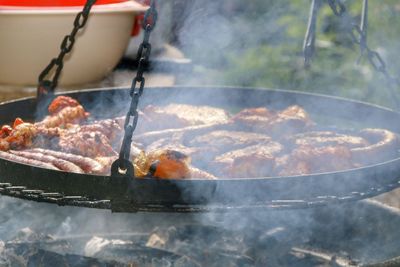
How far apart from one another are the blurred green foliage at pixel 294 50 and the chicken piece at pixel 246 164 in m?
3.16

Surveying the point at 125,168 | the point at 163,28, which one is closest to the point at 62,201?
the point at 125,168

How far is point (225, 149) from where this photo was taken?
294 centimetres

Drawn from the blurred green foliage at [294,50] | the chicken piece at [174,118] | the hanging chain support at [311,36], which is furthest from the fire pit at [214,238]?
the blurred green foliage at [294,50]

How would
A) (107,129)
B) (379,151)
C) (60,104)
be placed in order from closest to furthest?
1. (379,151)
2. (107,129)
3. (60,104)

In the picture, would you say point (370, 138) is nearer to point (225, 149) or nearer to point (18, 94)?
point (225, 149)

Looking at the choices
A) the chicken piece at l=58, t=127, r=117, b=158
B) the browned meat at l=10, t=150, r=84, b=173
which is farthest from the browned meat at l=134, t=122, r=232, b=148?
the browned meat at l=10, t=150, r=84, b=173

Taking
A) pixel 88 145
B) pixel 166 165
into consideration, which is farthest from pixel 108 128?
pixel 166 165

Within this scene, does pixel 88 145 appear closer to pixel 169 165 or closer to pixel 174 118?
pixel 169 165

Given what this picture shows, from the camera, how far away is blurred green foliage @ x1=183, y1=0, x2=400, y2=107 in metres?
6.55

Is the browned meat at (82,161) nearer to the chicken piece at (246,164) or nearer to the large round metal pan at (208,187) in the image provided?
the large round metal pan at (208,187)

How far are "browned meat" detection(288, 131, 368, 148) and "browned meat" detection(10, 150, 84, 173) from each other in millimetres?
1067

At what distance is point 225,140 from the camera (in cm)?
302

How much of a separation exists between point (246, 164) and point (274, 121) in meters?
0.76

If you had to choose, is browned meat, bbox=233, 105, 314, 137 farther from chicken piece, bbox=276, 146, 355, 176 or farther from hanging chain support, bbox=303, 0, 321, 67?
chicken piece, bbox=276, 146, 355, 176
